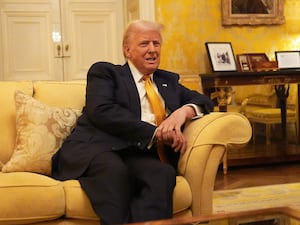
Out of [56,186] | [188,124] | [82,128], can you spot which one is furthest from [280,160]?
[56,186]

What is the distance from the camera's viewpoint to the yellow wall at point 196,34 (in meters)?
4.40

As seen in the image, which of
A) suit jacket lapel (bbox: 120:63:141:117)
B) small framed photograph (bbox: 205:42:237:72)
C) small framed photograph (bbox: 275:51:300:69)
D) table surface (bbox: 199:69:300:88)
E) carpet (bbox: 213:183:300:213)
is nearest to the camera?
suit jacket lapel (bbox: 120:63:141:117)

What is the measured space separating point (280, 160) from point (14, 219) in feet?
10.00

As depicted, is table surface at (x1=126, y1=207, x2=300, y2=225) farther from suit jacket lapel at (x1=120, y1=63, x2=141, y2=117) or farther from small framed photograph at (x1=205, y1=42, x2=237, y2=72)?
small framed photograph at (x1=205, y1=42, x2=237, y2=72)

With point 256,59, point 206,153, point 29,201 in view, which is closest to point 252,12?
point 256,59

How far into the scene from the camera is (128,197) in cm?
189

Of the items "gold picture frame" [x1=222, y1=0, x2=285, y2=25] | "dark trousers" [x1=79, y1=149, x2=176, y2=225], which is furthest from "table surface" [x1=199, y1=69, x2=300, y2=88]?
"dark trousers" [x1=79, y1=149, x2=176, y2=225]

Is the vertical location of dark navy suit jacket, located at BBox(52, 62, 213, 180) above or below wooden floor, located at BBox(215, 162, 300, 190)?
above

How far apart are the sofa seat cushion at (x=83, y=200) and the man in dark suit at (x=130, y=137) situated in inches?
1.4

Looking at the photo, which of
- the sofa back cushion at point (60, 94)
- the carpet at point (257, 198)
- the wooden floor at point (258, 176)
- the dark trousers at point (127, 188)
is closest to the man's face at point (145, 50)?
the sofa back cushion at point (60, 94)

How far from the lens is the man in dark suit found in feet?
6.11

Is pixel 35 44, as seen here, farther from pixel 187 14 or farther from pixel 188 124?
pixel 188 124

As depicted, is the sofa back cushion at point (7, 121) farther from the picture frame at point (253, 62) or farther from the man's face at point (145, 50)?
the picture frame at point (253, 62)

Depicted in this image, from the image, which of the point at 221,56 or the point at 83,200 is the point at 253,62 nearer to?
the point at 221,56
